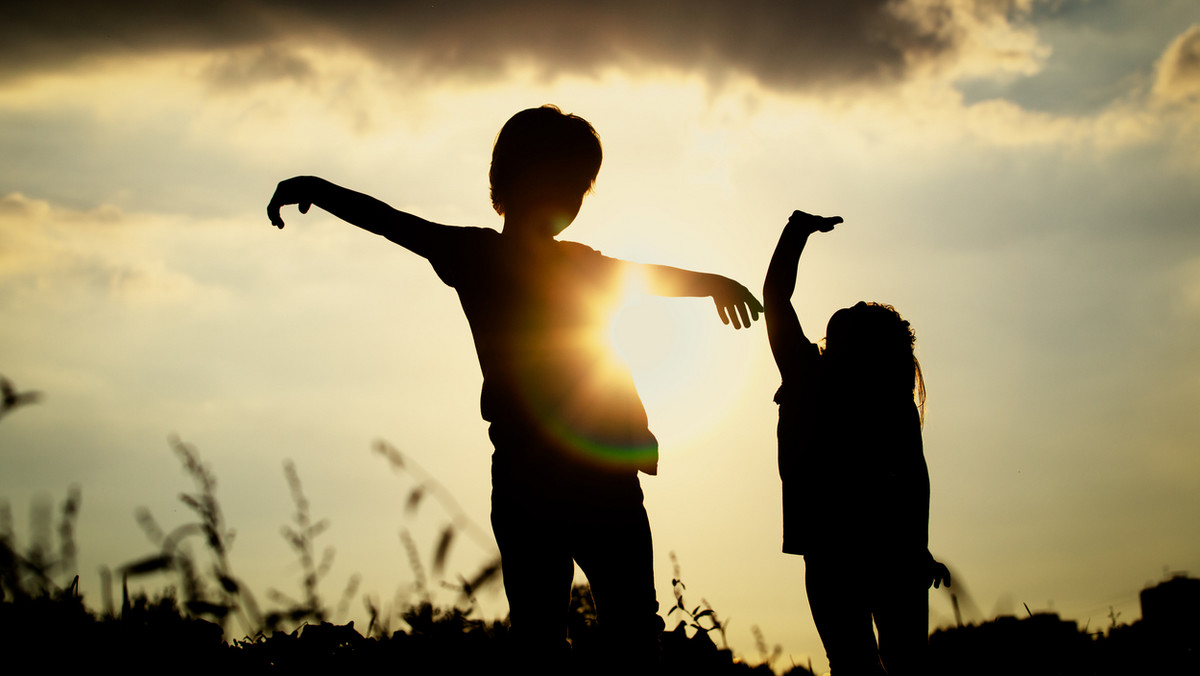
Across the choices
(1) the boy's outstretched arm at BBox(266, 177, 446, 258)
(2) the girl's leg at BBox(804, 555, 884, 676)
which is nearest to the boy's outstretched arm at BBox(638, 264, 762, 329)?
(1) the boy's outstretched arm at BBox(266, 177, 446, 258)

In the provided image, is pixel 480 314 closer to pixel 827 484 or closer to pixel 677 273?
pixel 677 273

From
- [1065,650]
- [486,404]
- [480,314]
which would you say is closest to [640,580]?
[486,404]

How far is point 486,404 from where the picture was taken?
3340mm

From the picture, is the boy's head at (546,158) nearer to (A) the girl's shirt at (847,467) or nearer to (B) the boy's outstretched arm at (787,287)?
(B) the boy's outstretched arm at (787,287)

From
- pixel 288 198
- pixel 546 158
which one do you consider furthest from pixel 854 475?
pixel 288 198

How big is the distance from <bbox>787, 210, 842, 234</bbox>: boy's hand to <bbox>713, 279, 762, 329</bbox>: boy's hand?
2.62ft

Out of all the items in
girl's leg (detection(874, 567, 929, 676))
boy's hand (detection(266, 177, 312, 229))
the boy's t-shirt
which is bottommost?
girl's leg (detection(874, 567, 929, 676))

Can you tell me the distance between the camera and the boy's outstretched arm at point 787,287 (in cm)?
421

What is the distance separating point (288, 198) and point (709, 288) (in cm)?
166

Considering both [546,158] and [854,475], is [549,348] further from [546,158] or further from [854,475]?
[854,475]

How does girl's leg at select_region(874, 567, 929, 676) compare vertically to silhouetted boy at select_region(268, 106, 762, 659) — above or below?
below

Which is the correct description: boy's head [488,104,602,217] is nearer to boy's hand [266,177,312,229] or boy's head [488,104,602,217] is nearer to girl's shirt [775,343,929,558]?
boy's hand [266,177,312,229]

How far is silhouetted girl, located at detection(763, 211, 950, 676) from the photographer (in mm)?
4148

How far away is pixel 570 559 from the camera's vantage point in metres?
3.21
